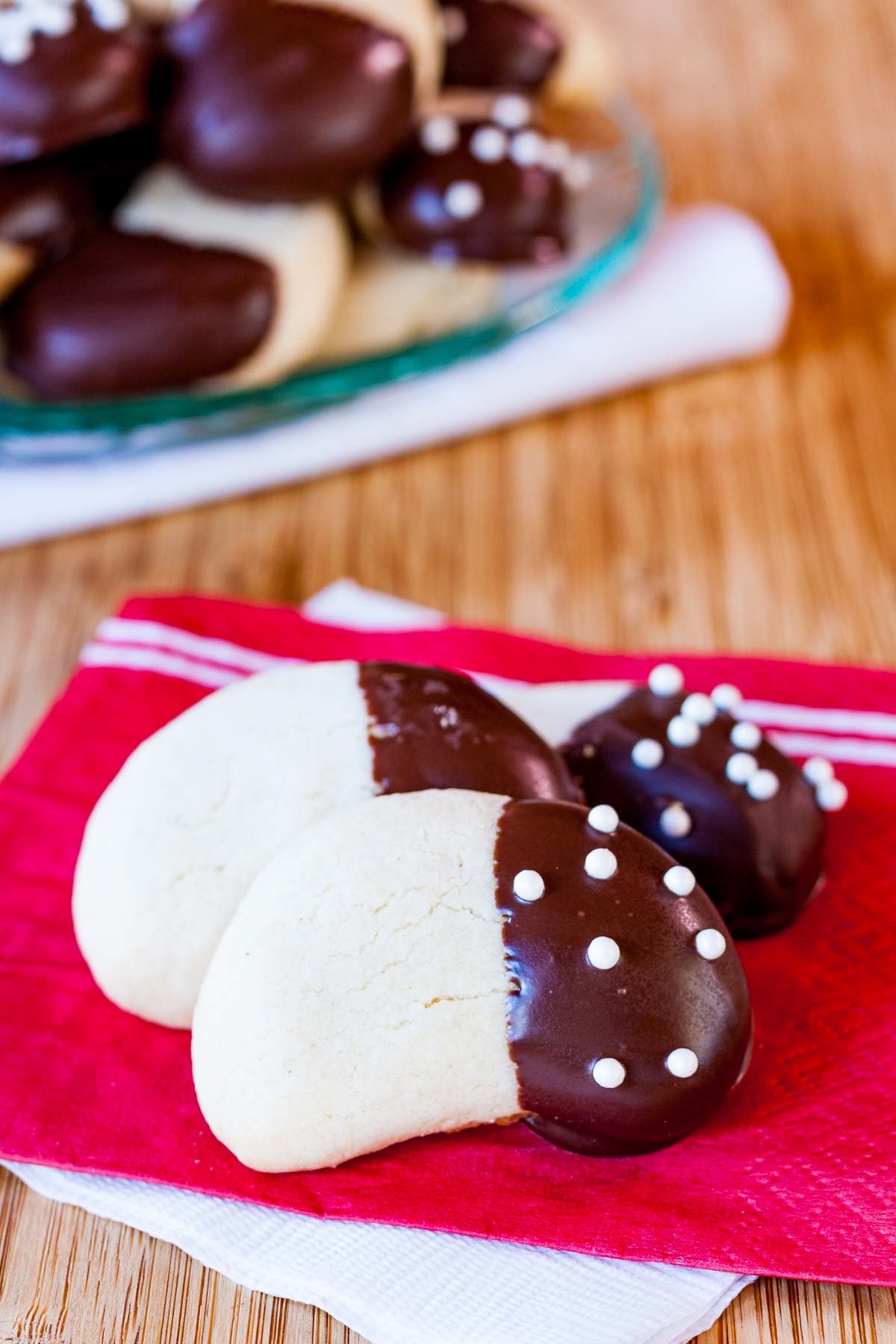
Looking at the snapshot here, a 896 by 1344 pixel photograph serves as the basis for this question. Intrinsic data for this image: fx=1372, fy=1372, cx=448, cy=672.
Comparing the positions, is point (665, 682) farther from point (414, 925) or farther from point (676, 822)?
point (414, 925)

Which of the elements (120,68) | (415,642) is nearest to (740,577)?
(415,642)

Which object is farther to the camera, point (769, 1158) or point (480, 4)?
point (480, 4)

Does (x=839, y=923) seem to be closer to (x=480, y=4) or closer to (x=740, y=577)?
(x=740, y=577)

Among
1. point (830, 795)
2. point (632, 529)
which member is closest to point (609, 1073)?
point (830, 795)

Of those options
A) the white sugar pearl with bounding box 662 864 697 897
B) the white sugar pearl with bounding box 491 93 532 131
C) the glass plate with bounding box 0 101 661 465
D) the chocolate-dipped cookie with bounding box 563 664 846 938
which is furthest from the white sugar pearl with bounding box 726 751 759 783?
the white sugar pearl with bounding box 491 93 532 131

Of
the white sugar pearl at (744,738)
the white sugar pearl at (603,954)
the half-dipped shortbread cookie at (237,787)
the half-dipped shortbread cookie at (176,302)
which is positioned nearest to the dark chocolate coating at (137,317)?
the half-dipped shortbread cookie at (176,302)

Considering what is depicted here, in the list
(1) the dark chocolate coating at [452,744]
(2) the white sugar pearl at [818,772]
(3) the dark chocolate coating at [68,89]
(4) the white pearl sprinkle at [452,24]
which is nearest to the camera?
(1) the dark chocolate coating at [452,744]

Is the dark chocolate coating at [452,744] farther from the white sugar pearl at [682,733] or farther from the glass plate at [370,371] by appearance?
the glass plate at [370,371]
